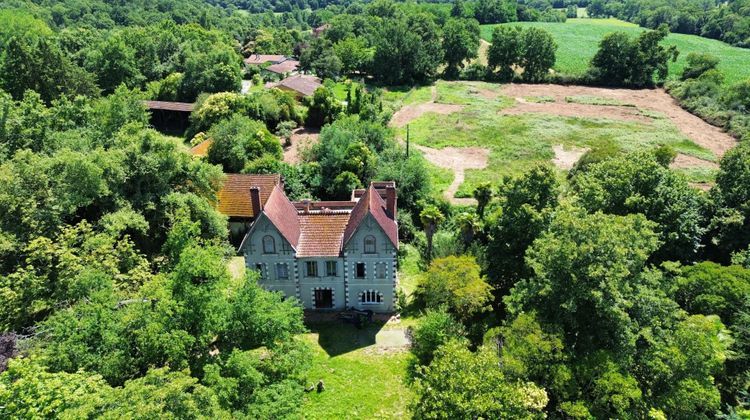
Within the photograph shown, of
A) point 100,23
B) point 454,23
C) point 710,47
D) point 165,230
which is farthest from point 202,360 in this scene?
point 710,47

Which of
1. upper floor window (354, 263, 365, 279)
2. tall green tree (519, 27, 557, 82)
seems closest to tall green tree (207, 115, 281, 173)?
upper floor window (354, 263, 365, 279)

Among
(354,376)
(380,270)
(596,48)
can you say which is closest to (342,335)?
(354,376)

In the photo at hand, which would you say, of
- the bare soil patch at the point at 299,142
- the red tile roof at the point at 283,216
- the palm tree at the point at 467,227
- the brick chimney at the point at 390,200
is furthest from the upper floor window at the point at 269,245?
the bare soil patch at the point at 299,142

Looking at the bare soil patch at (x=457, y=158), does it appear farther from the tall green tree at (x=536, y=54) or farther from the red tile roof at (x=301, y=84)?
the tall green tree at (x=536, y=54)

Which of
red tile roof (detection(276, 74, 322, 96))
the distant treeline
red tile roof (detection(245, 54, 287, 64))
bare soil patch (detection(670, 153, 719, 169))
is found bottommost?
bare soil patch (detection(670, 153, 719, 169))

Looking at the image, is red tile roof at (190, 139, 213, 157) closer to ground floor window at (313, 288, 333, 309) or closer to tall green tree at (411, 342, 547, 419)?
ground floor window at (313, 288, 333, 309)

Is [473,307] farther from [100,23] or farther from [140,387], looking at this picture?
[100,23]

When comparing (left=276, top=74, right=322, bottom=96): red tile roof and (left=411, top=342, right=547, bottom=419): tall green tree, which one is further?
(left=276, top=74, right=322, bottom=96): red tile roof

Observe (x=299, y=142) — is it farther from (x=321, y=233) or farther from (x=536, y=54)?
(x=536, y=54)
